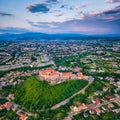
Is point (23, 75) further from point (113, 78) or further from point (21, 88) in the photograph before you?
point (113, 78)

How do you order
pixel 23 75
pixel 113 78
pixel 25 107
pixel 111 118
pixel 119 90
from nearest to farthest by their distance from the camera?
pixel 111 118 < pixel 25 107 < pixel 119 90 < pixel 113 78 < pixel 23 75

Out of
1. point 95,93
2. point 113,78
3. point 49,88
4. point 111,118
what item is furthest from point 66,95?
point 113,78

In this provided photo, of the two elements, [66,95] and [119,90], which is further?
[119,90]

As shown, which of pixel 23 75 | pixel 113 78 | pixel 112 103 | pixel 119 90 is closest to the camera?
pixel 112 103

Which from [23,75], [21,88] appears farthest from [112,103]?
[23,75]

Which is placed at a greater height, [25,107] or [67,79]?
[67,79]

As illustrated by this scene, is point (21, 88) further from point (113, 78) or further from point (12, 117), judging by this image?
point (113, 78)
